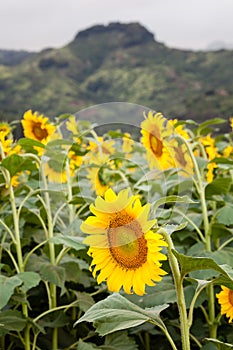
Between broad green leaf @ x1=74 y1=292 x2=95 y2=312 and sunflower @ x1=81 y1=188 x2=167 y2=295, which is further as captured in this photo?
broad green leaf @ x1=74 y1=292 x2=95 y2=312

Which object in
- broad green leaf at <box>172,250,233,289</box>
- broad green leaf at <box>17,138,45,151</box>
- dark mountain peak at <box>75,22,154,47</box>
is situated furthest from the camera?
dark mountain peak at <box>75,22,154,47</box>

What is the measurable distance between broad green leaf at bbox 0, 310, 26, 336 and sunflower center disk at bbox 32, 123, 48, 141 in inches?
27.5

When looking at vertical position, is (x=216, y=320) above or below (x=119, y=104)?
below

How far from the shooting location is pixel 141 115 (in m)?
1.34

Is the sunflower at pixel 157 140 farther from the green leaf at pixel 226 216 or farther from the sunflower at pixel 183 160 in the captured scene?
the green leaf at pixel 226 216

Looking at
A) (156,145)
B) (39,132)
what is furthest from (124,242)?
(39,132)

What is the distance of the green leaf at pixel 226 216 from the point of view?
1.34 meters

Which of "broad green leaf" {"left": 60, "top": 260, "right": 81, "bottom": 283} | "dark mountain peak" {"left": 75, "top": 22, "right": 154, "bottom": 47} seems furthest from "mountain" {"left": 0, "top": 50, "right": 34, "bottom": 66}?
"broad green leaf" {"left": 60, "top": 260, "right": 81, "bottom": 283}

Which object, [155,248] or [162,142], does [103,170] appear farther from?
[155,248]

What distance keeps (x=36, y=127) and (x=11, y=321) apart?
2.44 feet

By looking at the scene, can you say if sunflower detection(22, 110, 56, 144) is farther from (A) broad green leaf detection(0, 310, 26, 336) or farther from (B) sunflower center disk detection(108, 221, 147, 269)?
(B) sunflower center disk detection(108, 221, 147, 269)

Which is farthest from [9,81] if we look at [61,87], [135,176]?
[135,176]

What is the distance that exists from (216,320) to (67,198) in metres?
0.53

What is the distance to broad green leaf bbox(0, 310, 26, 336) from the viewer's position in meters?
1.22
